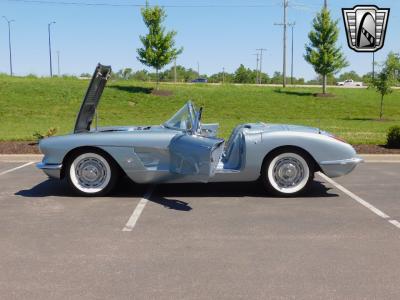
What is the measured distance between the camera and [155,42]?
31.5m

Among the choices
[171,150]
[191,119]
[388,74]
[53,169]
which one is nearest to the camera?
[171,150]

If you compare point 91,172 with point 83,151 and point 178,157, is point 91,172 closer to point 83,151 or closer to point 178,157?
point 83,151

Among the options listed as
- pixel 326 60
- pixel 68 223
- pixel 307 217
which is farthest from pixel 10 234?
pixel 326 60

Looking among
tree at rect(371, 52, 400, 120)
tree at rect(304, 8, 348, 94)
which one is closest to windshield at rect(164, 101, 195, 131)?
tree at rect(371, 52, 400, 120)

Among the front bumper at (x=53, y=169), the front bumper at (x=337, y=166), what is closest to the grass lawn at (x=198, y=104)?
the front bumper at (x=337, y=166)

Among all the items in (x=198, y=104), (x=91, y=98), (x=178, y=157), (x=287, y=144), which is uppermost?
(x=91, y=98)

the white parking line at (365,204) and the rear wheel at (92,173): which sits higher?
the rear wheel at (92,173)

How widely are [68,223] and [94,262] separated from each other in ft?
4.48

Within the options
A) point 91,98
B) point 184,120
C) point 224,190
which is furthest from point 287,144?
point 91,98

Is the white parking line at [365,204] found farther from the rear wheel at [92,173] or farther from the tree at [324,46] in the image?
the tree at [324,46]

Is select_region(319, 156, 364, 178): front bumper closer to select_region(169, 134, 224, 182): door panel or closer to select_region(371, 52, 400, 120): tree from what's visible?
select_region(169, 134, 224, 182): door panel

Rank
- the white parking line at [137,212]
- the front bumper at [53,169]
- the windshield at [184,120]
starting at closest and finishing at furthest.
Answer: the white parking line at [137,212] → the front bumper at [53,169] → the windshield at [184,120]

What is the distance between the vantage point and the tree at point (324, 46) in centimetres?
3250

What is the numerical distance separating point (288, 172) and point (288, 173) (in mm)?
13
